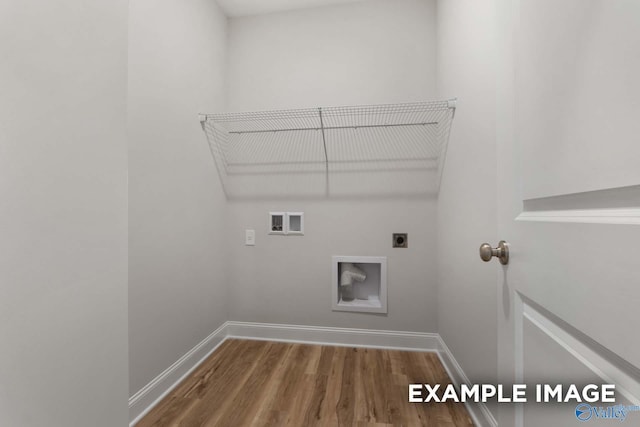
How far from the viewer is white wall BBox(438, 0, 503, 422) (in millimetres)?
1098

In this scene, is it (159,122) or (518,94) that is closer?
(518,94)

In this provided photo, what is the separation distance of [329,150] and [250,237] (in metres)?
0.91

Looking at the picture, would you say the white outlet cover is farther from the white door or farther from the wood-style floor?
the white door

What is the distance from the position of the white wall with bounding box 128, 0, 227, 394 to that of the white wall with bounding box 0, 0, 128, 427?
56 cm

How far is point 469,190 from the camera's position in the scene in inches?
51.5

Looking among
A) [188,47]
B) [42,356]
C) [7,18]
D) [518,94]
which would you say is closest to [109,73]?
[7,18]

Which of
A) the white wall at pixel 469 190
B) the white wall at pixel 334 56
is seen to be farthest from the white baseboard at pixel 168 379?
the white wall at pixel 334 56

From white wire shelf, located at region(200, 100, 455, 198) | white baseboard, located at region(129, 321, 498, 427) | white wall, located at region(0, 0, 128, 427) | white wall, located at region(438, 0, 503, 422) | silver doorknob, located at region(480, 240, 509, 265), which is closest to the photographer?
white wall, located at region(0, 0, 128, 427)

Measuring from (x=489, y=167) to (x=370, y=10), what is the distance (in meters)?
1.57

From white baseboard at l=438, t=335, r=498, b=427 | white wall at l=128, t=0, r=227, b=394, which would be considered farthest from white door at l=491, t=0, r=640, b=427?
white wall at l=128, t=0, r=227, b=394

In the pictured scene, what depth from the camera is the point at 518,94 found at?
0.60m

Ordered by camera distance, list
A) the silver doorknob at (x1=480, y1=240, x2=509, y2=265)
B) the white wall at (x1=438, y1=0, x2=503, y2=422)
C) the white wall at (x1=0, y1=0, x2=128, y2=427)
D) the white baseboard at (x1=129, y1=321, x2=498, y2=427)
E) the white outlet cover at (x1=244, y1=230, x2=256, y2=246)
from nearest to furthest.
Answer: the white wall at (x1=0, y1=0, x2=128, y2=427), the silver doorknob at (x1=480, y1=240, x2=509, y2=265), the white wall at (x1=438, y1=0, x2=503, y2=422), the white baseboard at (x1=129, y1=321, x2=498, y2=427), the white outlet cover at (x1=244, y1=230, x2=256, y2=246)

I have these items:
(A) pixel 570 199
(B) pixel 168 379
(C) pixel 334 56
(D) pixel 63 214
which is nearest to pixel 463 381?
(A) pixel 570 199

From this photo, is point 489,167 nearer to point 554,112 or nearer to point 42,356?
point 554,112
